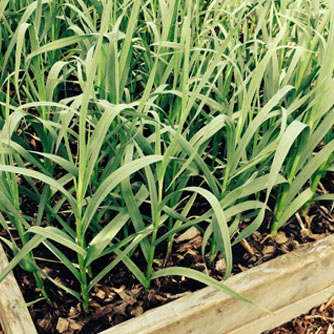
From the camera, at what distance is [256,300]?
115 centimetres

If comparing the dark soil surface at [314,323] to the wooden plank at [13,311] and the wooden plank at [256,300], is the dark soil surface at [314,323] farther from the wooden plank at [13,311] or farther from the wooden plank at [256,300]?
the wooden plank at [13,311]

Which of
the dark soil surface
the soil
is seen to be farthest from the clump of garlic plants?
the dark soil surface

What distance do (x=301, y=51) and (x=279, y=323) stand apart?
69 cm

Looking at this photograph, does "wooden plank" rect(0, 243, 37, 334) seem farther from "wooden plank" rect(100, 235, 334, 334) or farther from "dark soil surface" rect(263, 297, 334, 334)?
"dark soil surface" rect(263, 297, 334, 334)

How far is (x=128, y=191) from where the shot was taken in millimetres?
1022

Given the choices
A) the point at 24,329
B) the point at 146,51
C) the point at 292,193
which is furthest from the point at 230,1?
the point at 24,329

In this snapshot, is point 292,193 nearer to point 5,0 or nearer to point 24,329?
point 24,329

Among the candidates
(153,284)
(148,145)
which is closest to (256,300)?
(153,284)

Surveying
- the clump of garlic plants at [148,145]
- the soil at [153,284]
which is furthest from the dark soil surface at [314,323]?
the clump of garlic plants at [148,145]

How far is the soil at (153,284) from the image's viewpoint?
110 centimetres

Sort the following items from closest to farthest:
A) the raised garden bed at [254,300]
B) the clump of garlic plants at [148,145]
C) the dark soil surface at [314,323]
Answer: the clump of garlic plants at [148,145], the raised garden bed at [254,300], the dark soil surface at [314,323]

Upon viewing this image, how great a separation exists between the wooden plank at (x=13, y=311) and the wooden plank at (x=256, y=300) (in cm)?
15

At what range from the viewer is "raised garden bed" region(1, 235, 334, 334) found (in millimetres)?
1024

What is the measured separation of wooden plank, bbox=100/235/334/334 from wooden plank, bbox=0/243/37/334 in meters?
0.15
